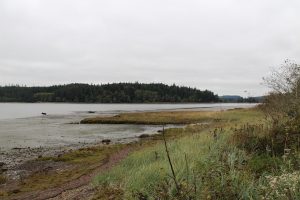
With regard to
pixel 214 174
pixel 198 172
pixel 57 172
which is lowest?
pixel 57 172

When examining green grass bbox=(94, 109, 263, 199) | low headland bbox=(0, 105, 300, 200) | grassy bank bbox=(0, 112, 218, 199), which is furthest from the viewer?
grassy bank bbox=(0, 112, 218, 199)

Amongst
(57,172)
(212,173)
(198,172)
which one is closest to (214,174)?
(212,173)

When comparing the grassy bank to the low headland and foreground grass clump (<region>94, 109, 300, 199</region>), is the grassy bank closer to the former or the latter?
the low headland

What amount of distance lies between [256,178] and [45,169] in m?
16.4

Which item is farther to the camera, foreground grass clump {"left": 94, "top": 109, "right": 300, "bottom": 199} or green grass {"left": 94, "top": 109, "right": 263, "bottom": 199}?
green grass {"left": 94, "top": 109, "right": 263, "bottom": 199}

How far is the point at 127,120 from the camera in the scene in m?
66.1

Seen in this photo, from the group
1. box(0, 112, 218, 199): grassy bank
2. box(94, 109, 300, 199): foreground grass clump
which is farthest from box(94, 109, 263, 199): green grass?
box(0, 112, 218, 199): grassy bank

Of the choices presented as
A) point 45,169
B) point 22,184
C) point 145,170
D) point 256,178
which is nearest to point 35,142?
point 45,169

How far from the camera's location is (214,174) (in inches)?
271

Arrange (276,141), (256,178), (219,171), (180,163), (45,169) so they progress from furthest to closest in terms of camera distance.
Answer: (45,169) < (276,141) < (180,163) < (256,178) < (219,171)

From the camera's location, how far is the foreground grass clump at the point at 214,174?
596 cm

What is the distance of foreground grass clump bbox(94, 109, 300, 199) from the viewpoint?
235 inches

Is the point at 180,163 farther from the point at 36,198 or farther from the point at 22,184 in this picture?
the point at 22,184

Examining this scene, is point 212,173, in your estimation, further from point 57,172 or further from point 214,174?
point 57,172
